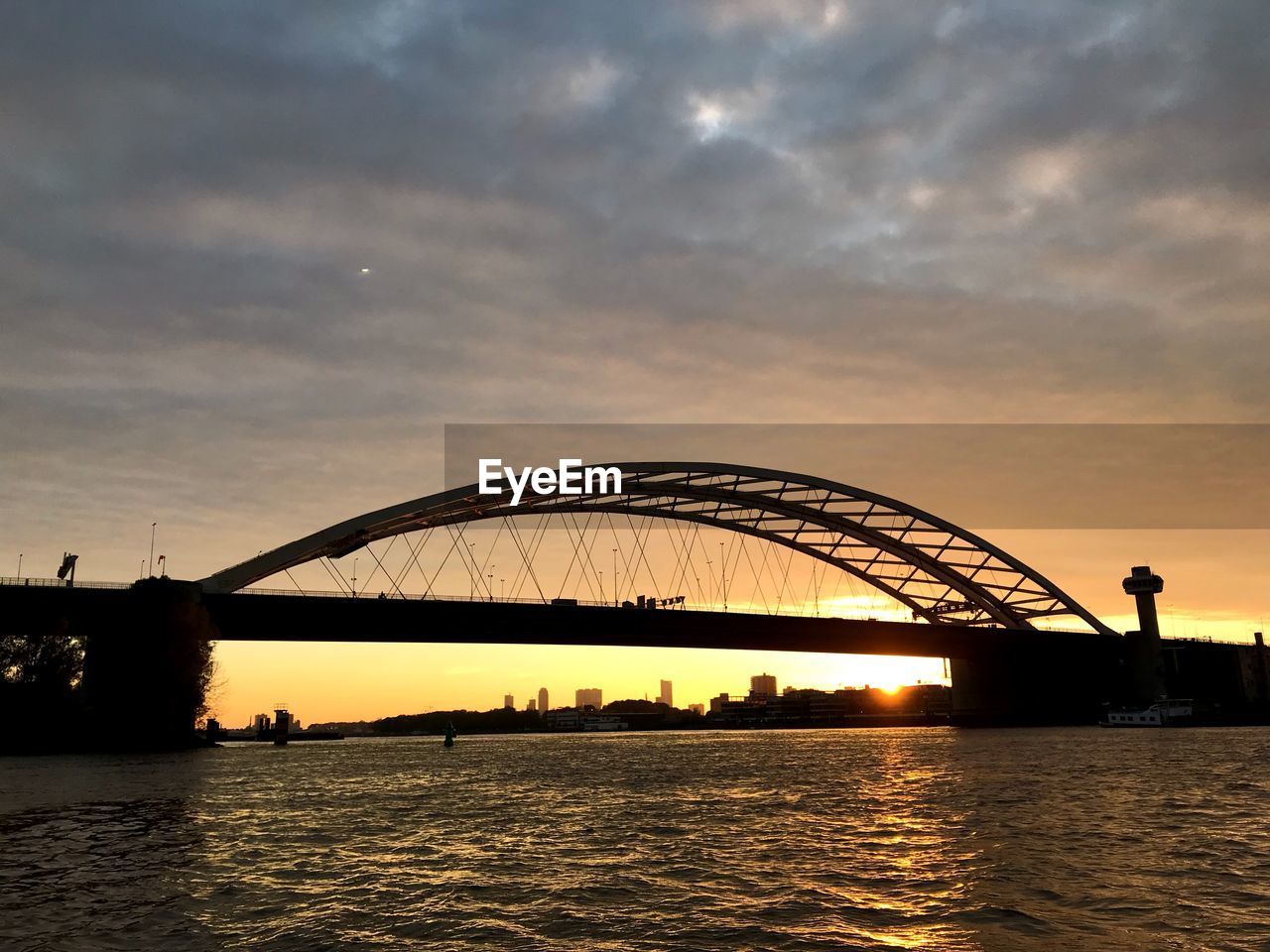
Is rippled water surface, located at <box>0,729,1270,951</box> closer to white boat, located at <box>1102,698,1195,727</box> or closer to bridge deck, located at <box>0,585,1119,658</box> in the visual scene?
bridge deck, located at <box>0,585,1119,658</box>

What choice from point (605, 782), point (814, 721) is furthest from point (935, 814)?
point (814, 721)

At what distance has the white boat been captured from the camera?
114750 millimetres

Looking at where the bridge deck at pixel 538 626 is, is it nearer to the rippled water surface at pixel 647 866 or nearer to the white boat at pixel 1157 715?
the white boat at pixel 1157 715

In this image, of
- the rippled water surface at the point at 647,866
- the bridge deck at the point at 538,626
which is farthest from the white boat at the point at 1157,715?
the rippled water surface at the point at 647,866

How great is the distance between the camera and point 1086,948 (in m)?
13.2

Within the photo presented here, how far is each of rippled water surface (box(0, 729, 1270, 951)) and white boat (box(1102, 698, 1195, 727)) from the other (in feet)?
278

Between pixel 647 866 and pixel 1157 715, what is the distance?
115 m

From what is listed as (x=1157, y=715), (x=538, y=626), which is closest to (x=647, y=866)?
(x=538, y=626)

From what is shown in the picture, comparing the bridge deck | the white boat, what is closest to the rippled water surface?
the bridge deck

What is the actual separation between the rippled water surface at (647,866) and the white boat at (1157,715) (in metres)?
84.6

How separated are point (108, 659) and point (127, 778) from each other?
31969 mm

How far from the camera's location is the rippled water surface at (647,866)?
1434 cm

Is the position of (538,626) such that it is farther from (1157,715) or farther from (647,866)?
(1157,715)

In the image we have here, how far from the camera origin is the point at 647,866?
20.2m
